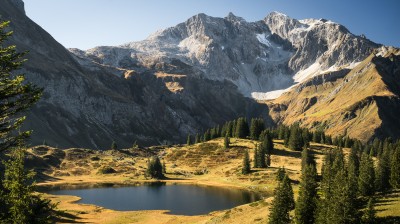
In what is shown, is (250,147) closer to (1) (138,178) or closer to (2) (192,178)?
(2) (192,178)

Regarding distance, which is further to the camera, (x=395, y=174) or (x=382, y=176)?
(x=382, y=176)

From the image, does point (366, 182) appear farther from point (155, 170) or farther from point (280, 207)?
point (155, 170)

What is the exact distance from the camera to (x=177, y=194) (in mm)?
127625

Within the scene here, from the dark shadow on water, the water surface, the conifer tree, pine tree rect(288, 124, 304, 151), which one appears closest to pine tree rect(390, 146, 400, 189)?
the conifer tree

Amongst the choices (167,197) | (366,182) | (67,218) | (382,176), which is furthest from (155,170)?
(366,182)

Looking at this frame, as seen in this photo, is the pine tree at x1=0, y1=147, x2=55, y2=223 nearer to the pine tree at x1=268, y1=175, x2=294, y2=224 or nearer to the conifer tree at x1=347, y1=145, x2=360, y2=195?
the pine tree at x1=268, y1=175, x2=294, y2=224

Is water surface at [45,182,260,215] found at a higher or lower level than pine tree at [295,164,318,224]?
lower

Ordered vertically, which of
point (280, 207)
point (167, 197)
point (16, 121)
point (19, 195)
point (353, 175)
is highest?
point (16, 121)

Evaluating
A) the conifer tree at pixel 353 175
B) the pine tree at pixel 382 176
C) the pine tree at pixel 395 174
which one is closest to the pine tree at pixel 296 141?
the conifer tree at pixel 353 175

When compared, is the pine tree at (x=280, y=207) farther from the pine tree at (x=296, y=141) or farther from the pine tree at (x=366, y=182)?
the pine tree at (x=296, y=141)

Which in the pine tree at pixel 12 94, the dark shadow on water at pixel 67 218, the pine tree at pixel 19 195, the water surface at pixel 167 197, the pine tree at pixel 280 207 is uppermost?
the pine tree at pixel 12 94

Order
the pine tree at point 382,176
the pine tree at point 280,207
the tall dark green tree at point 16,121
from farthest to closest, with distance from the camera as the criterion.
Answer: the pine tree at point 382,176 < the pine tree at point 280,207 < the tall dark green tree at point 16,121

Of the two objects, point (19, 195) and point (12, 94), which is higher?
point (12, 94)

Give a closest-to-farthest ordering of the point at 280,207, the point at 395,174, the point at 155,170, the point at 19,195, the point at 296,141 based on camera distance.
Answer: the point at 19,195 < the point at 280,207 < the point at 395,174 < the point at 155,170 < the point at 296,141
